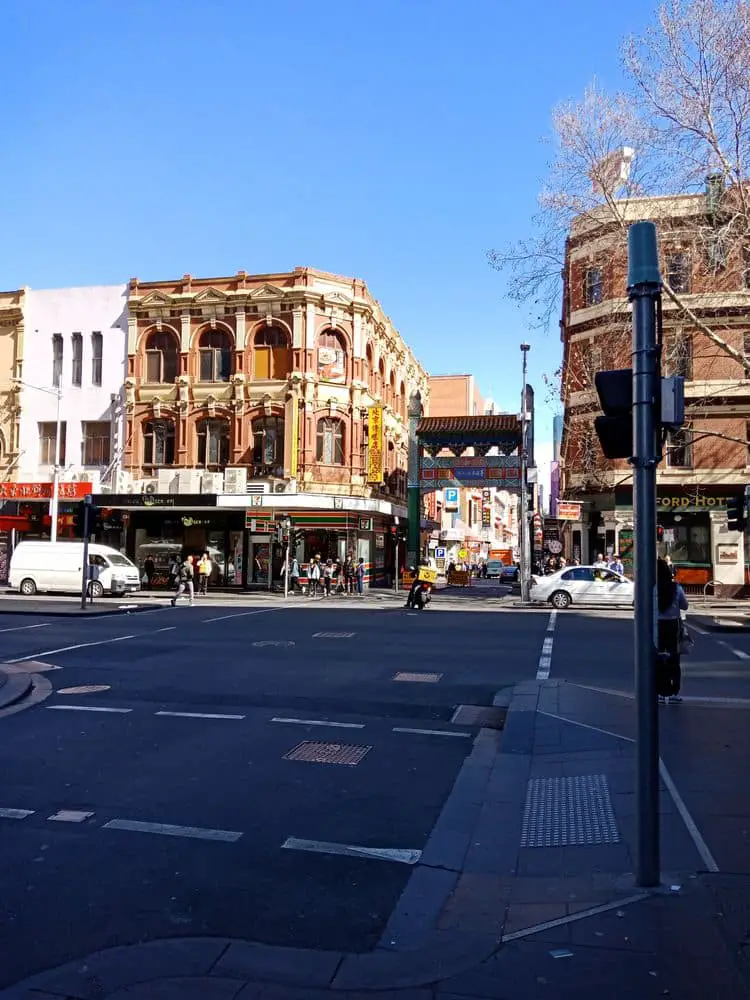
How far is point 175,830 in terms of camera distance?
18.8 feet

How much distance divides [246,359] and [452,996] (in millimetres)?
35167

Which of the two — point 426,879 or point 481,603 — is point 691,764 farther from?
point 481,603

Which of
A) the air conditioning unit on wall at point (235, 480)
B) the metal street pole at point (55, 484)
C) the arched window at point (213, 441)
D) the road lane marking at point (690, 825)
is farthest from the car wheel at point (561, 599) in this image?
the road lane marking at point (690, 825)

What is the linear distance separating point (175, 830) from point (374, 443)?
3287 cm

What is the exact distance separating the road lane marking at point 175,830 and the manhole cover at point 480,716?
4369 mm

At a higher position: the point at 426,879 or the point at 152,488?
the point at 152,488

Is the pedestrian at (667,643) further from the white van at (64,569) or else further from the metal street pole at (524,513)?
the white van at (64,569)

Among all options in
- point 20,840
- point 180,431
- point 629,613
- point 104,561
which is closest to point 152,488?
point 180,431

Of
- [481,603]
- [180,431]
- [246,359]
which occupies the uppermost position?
[246,359]

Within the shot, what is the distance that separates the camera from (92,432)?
3903 centimetres

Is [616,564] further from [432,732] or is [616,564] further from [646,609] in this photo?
[646,609]

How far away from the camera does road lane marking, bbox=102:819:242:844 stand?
561 centimetres

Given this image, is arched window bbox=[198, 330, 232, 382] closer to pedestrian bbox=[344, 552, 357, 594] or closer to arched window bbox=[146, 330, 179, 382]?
arched window bbox=[146, 330, 179, 382]

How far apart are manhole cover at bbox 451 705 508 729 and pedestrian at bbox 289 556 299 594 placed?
25.6 metres
